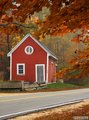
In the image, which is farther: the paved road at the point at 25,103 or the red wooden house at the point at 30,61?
the red wooden house at the point at 30,61

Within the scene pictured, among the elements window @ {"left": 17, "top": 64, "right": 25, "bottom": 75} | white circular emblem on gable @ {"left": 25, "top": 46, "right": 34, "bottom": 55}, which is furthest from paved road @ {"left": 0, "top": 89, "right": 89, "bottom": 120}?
white circular emblem on gable @ {"left": 25, "top": 46, "right": 34, "bottom": 55}

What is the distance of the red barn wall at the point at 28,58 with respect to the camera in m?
47.6

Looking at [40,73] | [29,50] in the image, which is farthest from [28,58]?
[40,73]

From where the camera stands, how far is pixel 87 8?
8500 mm

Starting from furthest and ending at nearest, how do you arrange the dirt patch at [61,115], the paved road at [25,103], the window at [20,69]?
1. the window at [20,69]
2. the paved road at [25,103]
3. the dirt patch at [61,115]

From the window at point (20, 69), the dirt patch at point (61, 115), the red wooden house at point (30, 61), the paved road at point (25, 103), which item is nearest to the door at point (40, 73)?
the red wooden house at point (30, 61)

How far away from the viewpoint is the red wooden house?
1865 inches

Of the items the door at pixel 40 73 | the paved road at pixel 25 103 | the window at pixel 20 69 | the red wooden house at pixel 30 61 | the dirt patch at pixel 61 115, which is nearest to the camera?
the dirt patch at pixel 61 115

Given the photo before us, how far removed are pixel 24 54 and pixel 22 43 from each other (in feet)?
4.62

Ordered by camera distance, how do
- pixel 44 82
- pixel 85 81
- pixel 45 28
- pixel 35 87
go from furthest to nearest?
pixel 85 81 < pixel 44 82 < pixel 35 87 < pixel 45 28

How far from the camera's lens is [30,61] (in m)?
47.8

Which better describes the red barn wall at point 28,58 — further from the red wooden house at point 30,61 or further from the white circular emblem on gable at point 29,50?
the white circular emblem on gable at point 29,50

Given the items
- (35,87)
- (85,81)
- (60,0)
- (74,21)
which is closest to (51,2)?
(60,0)

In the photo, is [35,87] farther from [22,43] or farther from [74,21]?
[74,21]
